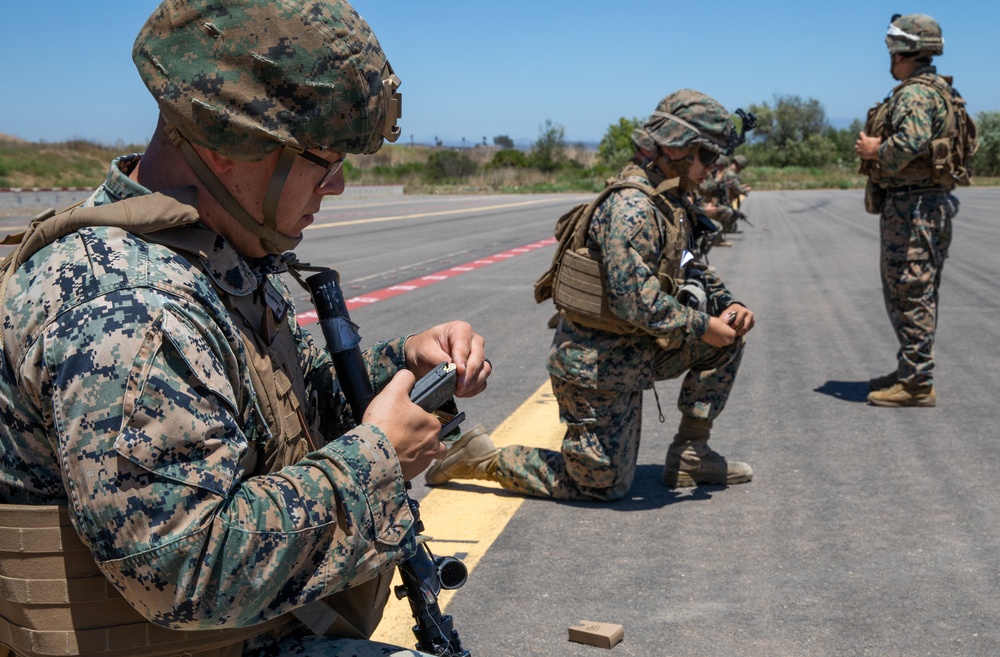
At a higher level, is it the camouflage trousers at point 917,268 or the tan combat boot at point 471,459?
the camouflage trousers at point 917,268

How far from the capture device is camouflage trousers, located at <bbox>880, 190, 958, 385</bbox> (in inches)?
262

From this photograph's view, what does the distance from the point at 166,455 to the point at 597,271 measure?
3.35 metres

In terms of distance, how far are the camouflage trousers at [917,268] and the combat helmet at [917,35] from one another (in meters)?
0.94

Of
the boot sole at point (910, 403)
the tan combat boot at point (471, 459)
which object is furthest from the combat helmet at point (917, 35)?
the tan combat boot at point (471, 459)

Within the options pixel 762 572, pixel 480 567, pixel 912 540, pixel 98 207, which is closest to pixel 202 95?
pixel 98 207

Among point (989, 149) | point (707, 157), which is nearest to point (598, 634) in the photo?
point (707, 157)

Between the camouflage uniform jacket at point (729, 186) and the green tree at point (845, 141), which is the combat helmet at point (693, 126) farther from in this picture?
the green tree at point (845, 141)

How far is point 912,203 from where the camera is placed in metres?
6.73

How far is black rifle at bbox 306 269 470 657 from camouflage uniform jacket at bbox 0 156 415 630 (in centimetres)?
17

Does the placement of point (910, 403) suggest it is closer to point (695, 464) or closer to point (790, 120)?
point (695, 464)

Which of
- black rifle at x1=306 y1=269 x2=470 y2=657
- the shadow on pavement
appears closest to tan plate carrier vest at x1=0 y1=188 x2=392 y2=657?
black rifle at x1=306 y1=269 x2=470 y2=657

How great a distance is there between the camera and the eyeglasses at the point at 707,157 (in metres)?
4.80

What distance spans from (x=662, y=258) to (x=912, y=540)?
1.63 meters

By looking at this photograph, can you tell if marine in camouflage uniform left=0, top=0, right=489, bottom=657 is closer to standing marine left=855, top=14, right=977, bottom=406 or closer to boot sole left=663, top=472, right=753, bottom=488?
boot sole left=663, top=472, right=753, bottom=488
